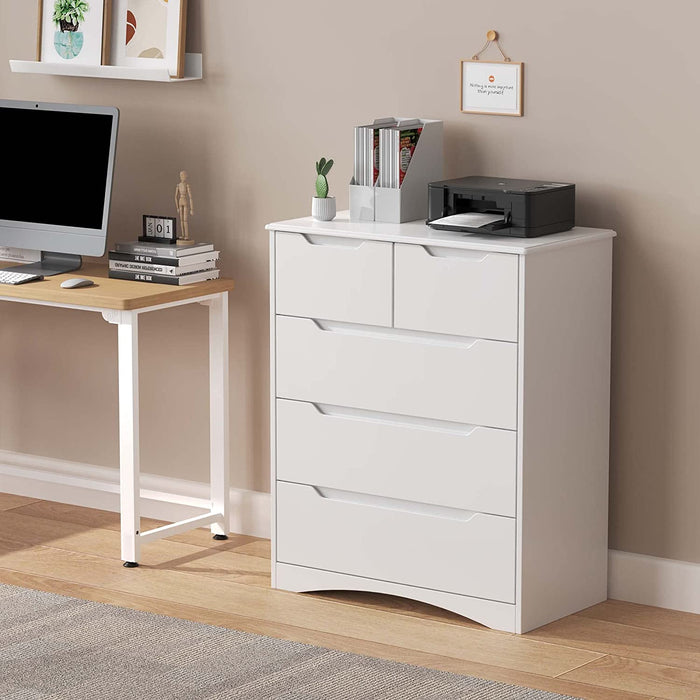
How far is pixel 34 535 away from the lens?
4.16 metres

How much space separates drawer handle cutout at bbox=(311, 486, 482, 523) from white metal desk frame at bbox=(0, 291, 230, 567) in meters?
0.54

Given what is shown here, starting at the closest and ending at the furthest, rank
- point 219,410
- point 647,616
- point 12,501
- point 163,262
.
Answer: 1. point 647,616
2. point 163,262
3. point 219,410
4. point 12,501

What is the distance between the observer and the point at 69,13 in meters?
4.19

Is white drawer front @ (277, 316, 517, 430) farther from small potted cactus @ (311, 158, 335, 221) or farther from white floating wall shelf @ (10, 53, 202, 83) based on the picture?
white floating wall shelf @ (10, 53, 202, 83)

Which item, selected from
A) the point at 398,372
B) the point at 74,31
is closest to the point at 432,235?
the point at 398,372

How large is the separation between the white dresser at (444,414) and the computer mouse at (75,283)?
61 centimetres

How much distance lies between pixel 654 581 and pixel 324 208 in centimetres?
128

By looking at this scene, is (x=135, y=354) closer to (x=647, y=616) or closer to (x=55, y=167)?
(x=55, y=167)

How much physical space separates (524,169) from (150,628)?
149cm

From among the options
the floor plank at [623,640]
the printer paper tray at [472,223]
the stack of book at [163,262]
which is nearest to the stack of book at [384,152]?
the printer paper tray at [472,223]

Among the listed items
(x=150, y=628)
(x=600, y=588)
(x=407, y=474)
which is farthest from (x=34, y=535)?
(x=600, y=588)

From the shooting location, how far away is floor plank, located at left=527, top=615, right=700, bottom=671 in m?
3.25

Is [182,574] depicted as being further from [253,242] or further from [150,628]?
[253,242]

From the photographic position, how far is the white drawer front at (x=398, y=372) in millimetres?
3305
